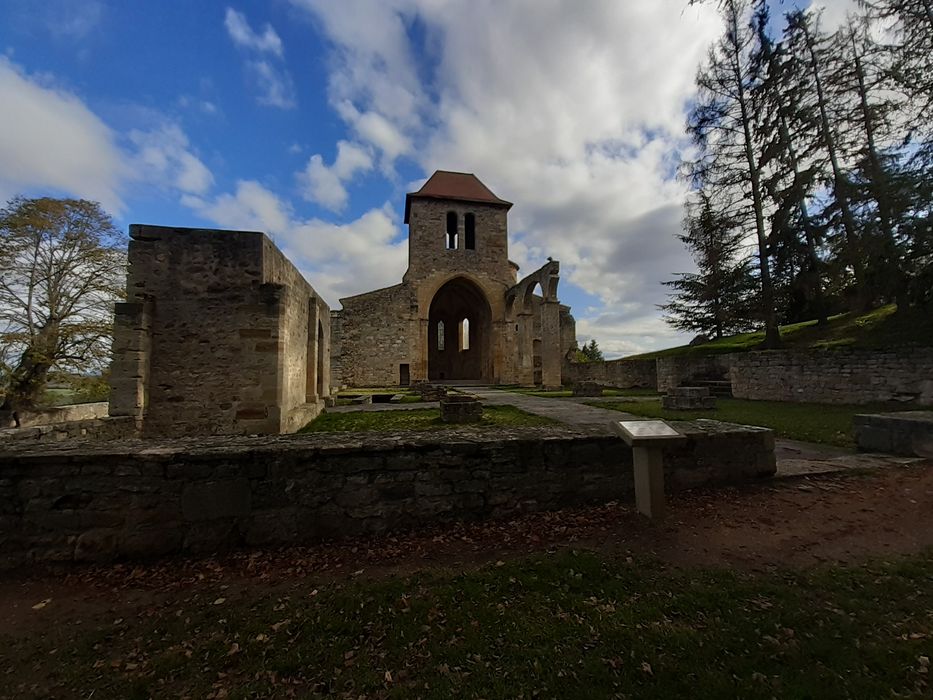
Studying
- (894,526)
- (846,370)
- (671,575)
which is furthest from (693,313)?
(671,575)

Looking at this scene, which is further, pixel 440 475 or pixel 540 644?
pixel 440 475

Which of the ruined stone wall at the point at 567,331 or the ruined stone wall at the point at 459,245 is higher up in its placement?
the ruined stone wall at the point at 459,245

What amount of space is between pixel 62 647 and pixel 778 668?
3.96 metres

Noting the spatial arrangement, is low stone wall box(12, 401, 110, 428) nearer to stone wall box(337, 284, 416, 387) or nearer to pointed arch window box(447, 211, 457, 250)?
stone wall box(337, 284, 416, 387)

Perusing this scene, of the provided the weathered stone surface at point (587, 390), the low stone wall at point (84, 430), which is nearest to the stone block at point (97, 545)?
the low stone wall at point (84, 430)

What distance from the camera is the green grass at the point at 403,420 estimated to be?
321 inches

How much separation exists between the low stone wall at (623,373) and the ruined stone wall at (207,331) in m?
18.1

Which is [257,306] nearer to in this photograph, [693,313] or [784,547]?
[784,547]

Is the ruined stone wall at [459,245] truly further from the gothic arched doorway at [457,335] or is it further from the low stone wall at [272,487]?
A: the low stone wall at [272,487]

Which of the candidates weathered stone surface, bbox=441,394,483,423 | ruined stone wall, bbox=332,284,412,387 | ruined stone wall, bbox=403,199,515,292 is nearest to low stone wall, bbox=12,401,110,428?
weathered stone surface, bbox=441,394,483,423

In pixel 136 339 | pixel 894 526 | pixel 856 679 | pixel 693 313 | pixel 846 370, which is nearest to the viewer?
pixel 856 679

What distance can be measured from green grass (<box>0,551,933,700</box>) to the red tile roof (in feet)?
90.9

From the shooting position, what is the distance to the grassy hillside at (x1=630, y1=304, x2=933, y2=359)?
39.9 ft

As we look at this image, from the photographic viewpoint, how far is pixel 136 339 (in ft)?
22.7
